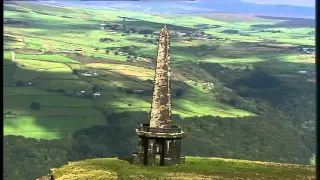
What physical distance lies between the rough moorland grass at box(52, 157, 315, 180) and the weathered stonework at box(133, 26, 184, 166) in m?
0.78

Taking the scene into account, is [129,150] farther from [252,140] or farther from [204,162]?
[204,162]

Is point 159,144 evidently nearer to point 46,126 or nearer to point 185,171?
point 185,171

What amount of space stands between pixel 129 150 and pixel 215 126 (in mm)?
25075

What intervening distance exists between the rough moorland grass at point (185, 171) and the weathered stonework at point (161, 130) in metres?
0.78

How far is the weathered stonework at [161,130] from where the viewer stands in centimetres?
5134

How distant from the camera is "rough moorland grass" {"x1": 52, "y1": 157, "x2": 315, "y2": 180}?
47.7 m

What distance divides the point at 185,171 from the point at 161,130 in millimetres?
3530

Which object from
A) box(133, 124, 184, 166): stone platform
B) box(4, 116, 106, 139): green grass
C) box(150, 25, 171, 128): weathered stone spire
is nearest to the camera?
box(133, 124, 184, 166): stone platform

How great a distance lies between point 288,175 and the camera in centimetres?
4941

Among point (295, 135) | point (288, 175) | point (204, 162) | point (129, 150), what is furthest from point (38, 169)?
point (288, 175)

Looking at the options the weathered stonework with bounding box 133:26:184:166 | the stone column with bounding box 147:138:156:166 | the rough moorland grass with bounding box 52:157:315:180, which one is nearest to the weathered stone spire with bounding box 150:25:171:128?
the weathered stonework with bounding box 133:26:184:166

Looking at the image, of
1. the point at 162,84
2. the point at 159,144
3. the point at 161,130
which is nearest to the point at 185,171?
the point at 159,144

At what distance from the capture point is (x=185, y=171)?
49.7m

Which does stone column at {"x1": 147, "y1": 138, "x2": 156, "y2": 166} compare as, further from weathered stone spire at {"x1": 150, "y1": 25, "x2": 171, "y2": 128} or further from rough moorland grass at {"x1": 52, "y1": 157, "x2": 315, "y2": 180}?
weathered stone spire at {"x1": 150, "y1": 25, "x2": 171, "y2": 128}
